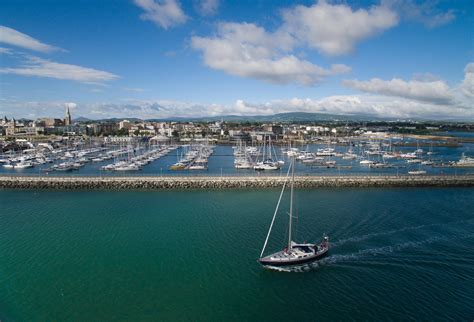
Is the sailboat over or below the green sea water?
over

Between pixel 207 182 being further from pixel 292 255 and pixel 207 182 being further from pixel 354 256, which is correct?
pixel 354 256

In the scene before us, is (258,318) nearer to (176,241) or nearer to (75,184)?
(176,241)

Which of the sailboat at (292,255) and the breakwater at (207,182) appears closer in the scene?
the sailboat at (292,255)

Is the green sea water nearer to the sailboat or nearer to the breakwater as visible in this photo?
the sailboat

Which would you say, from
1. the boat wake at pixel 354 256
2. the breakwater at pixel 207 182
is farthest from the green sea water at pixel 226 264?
the breakwater at pixel 207 182

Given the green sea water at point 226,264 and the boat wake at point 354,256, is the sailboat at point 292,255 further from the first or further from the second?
the green sea water at point 226,264

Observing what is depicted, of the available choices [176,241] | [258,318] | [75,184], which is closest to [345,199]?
[176,241]

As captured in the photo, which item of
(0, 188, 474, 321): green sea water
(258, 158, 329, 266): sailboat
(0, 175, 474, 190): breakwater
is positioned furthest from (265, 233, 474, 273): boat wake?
(0, 175, 474, 190): breakwater
